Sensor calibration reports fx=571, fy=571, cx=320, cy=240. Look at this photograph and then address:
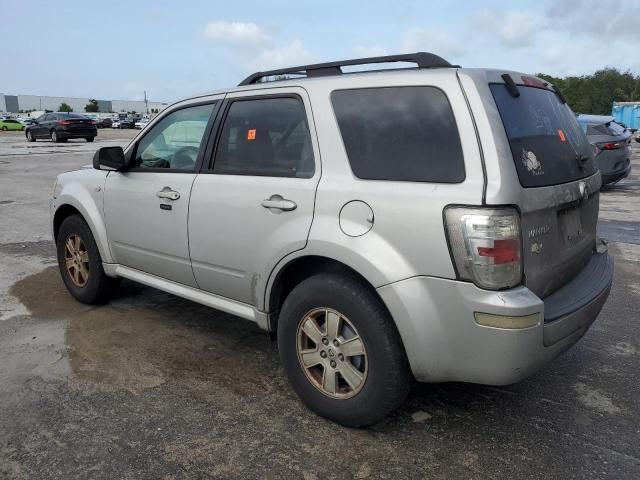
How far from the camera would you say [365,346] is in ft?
9.20

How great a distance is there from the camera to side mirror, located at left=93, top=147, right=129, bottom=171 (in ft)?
13.9

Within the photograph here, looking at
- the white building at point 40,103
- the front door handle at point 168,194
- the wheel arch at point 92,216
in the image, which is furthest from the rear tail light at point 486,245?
the white building at point 40,103

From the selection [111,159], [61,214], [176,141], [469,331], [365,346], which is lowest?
[365,346]

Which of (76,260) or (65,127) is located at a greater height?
(65,127)

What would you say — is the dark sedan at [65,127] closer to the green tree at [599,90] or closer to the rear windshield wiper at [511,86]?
the rear windshield wiper at [511,86]

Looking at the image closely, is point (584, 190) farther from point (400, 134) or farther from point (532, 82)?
point (400, 134)

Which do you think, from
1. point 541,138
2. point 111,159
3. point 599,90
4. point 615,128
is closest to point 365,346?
point 541,138

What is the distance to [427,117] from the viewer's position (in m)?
2.71

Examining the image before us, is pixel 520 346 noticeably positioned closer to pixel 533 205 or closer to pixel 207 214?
pixel 533 205

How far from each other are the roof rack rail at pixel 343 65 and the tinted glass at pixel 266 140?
0.25 metres

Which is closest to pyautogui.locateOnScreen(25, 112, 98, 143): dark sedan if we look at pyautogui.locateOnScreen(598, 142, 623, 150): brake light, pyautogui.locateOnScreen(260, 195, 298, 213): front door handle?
pyautogui.locateOnScreen(598, 142, 623, 150): brake light

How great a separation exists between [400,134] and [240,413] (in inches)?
68.4

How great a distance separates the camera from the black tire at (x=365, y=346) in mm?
2738

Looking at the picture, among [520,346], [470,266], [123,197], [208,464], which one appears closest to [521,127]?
[470,266]
